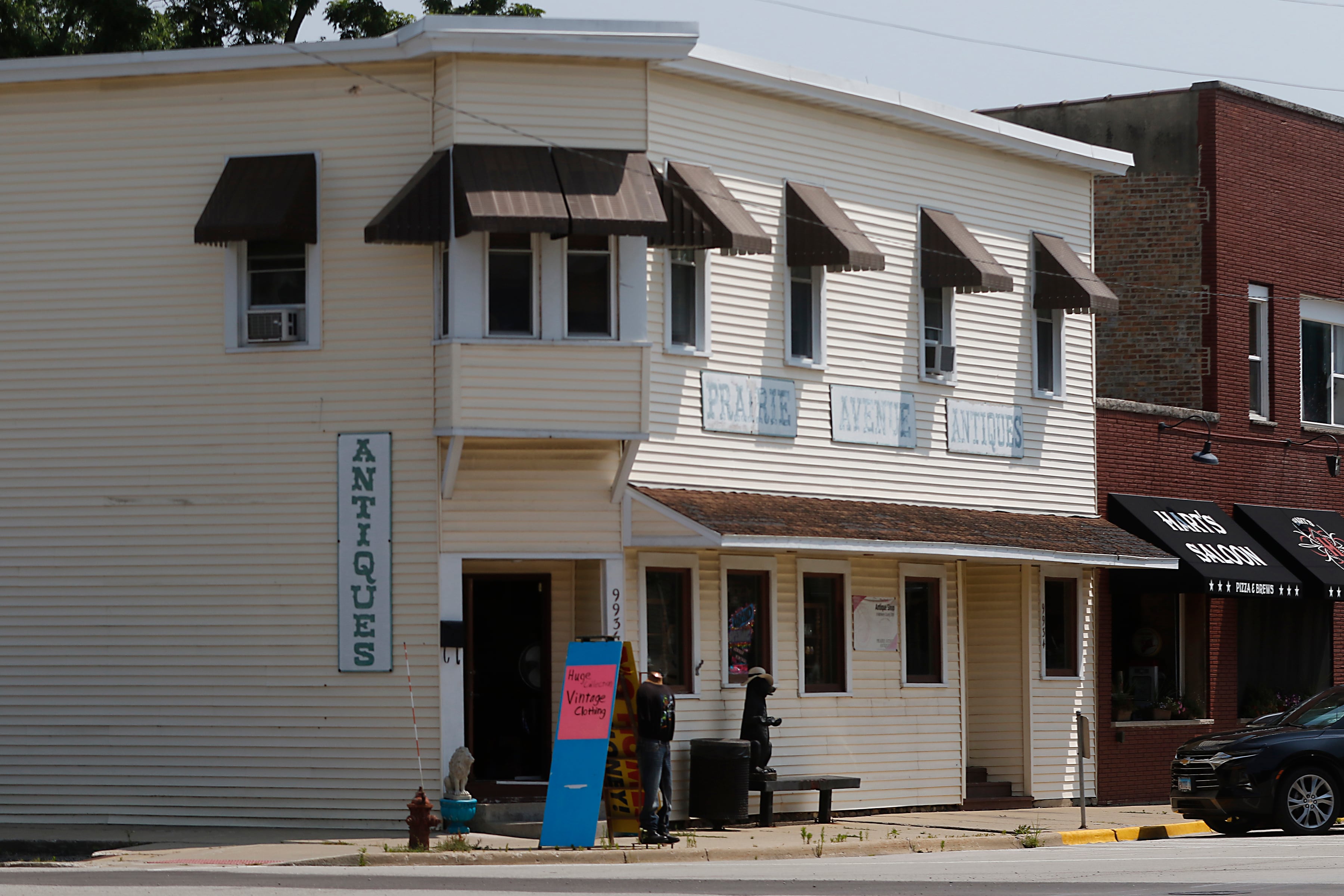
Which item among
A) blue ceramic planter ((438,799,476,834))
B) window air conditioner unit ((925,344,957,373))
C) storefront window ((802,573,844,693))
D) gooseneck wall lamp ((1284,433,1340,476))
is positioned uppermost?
window air conditioner unit ((925,344,957,373))

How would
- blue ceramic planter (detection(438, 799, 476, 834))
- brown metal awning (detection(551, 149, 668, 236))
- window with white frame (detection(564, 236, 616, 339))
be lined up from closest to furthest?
1. blue ceramic planter (detection(438, 799, 476, 834))
2. brown metal awning (detection(551, 149, 668, 236))
3. window with white frame (detection(564, 236, 616, 339))

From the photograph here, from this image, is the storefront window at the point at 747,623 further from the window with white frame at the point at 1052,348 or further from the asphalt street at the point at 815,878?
the window with white frame at the point at 1052,348

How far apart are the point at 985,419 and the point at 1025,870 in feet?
29.2

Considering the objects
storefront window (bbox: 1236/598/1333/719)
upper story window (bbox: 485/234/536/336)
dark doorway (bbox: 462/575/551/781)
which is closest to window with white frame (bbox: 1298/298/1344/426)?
storefront window (bbox: 1236/598/1333/719)

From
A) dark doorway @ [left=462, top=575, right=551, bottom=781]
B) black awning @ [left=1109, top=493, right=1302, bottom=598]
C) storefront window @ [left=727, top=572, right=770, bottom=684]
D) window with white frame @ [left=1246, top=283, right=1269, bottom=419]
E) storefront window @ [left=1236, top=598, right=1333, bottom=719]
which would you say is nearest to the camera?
dark doorway @ [left=462, top=575, right=551, bottom=781]

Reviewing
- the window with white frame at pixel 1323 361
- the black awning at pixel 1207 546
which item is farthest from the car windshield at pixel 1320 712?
the window with white frame at pixel 1323 361

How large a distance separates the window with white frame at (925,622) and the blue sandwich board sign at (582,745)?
5.94 metres

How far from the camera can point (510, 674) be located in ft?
64.1

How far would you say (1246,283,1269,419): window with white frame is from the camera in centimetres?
2698

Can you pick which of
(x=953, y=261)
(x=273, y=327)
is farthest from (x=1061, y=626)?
(x=273, y=327)

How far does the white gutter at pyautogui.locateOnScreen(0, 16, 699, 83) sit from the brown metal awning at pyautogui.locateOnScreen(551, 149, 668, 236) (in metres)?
1.04

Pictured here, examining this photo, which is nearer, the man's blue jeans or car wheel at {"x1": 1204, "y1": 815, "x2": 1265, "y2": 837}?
the man's blue jeans

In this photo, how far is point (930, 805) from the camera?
21844 mm

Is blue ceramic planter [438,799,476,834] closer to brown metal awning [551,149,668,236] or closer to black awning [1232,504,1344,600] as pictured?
brown metal awning [551,149,668,236]
